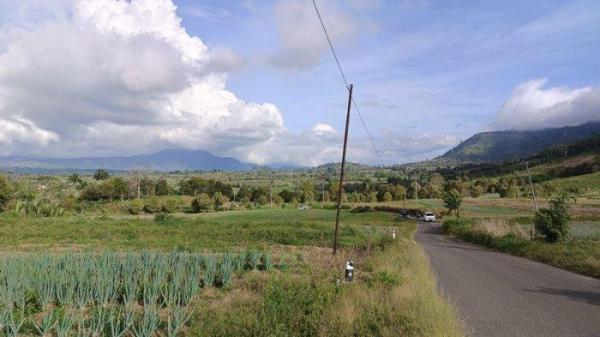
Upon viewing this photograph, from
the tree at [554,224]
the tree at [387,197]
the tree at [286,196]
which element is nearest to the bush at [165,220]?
the tree at [554,224]

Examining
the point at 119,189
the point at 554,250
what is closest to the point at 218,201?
the point at 119,189

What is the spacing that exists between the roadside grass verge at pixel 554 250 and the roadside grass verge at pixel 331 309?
7986 millimetres

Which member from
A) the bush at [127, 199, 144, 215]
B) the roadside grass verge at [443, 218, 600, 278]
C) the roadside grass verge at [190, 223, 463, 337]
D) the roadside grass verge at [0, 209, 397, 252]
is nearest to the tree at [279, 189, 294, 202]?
the bush at [127, 199, 144, 215]

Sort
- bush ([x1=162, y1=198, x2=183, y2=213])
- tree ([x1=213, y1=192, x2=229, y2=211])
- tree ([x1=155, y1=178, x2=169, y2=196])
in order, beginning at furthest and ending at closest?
tree ([x1=155, y1=178, x2=169, y2=196]) → tree ([x1=213, y1=192, x2=229, y2=211]) → bush ([x1=162, y1=198, x2=183, y2=213])

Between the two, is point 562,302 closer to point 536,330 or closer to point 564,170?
point 536,330

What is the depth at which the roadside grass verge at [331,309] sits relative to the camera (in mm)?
7980

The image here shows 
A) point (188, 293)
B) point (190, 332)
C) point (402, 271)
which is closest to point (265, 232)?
point (402, 271)

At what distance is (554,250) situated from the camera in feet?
67.7

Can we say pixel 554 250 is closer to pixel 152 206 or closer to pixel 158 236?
pixel 158 236

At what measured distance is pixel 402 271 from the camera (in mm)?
13438

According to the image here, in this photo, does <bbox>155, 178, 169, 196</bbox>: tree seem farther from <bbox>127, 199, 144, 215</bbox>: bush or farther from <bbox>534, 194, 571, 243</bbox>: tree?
<bbox>534, 194, 571, 243</bbox>: tree

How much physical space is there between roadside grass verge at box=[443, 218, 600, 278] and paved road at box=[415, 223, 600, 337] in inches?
25.6

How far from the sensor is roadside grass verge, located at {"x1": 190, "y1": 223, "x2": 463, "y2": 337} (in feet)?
26.2

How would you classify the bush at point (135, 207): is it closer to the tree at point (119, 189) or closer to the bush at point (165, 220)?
the tree at point (119, 189)
